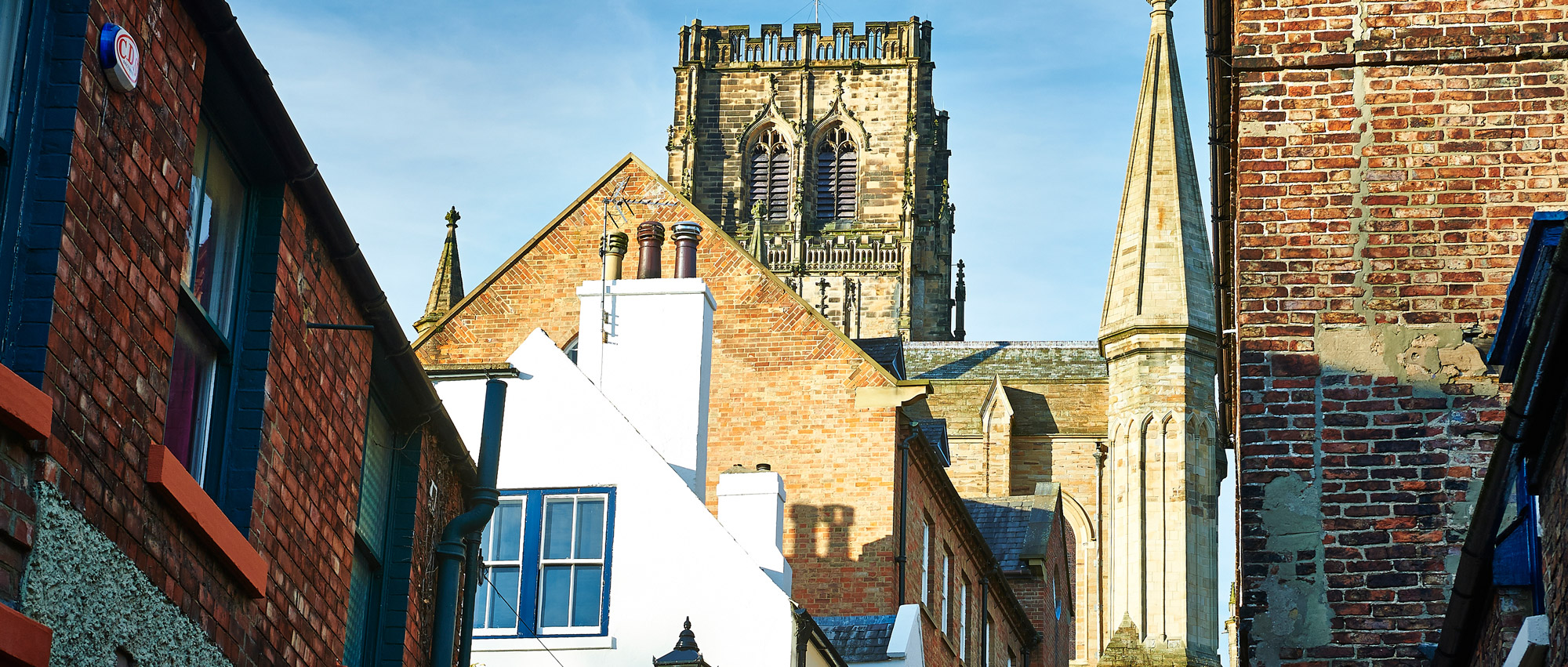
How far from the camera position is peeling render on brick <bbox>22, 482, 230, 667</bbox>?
557 centimetres

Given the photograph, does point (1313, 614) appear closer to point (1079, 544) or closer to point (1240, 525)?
point (1240, 525)

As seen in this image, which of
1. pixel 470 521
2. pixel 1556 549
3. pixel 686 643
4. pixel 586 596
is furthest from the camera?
pixel 586 596

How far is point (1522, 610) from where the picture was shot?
7090 mm

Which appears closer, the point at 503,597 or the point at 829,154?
the point at 503,597

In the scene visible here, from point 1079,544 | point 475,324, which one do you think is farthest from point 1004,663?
point 1079,544

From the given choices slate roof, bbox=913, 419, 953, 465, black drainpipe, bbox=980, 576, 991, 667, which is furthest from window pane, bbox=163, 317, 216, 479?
slate roof, bbox=913, 419, 953, 465

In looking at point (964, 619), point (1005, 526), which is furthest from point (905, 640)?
point (1005, 526)

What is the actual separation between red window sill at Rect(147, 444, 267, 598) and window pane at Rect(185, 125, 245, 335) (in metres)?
0.82

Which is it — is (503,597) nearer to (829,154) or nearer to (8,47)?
(8,47)

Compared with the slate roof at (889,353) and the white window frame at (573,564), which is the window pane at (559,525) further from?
the slate roof at (889,353)

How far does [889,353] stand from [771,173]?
174ft

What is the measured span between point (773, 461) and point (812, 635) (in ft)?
21.8

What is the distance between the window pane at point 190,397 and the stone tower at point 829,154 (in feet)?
224

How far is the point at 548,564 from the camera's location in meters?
17.0
